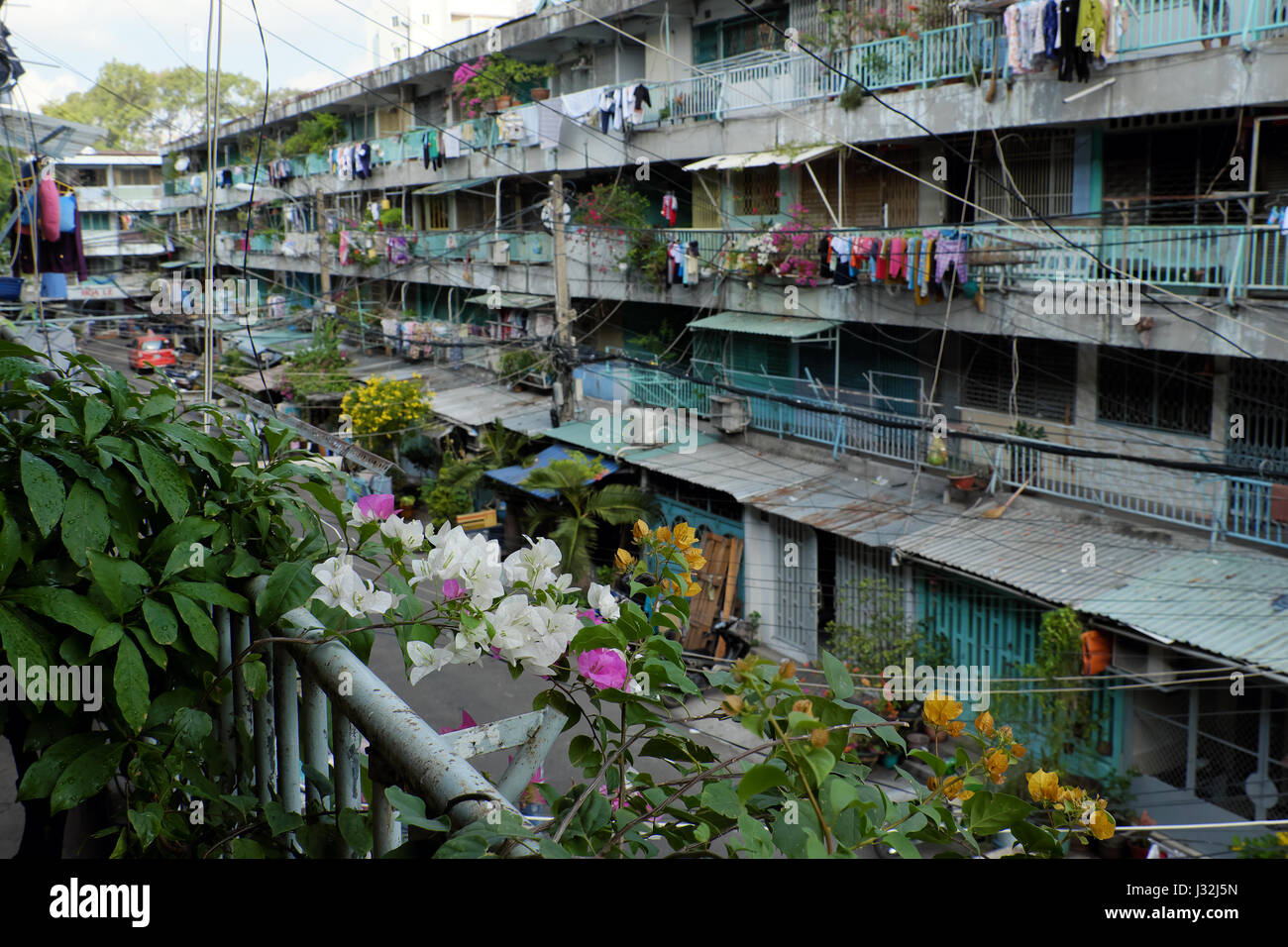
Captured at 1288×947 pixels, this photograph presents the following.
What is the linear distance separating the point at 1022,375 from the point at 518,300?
1108 cm

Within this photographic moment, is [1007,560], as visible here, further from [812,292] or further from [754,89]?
[754,89]

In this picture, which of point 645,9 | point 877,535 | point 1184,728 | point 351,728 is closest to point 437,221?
point 645,9

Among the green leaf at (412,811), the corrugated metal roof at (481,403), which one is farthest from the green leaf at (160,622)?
the corrugated metal roof at (481,403)

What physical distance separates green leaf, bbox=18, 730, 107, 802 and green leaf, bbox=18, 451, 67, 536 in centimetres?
35

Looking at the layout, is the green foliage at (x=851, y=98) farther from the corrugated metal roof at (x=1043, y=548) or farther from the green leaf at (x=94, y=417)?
the green leaf at (x=94, y=417)

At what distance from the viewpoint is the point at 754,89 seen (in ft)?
52.1

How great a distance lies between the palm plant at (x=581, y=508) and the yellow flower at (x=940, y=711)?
1289 centimetres

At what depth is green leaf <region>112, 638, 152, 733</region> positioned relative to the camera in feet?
5.27

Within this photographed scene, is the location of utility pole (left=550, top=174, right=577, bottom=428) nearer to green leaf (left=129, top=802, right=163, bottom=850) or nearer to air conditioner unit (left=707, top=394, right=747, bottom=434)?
air conditioner unit (left=707, top=394, right=747, bottom=434)

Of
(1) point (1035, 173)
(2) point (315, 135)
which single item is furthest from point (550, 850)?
(2) point (315, 135)

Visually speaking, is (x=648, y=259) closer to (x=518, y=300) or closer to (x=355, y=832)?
(x=518, y=300)

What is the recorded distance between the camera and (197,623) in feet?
5.59

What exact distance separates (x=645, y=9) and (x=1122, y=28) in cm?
908

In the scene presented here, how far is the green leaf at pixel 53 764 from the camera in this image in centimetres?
169
